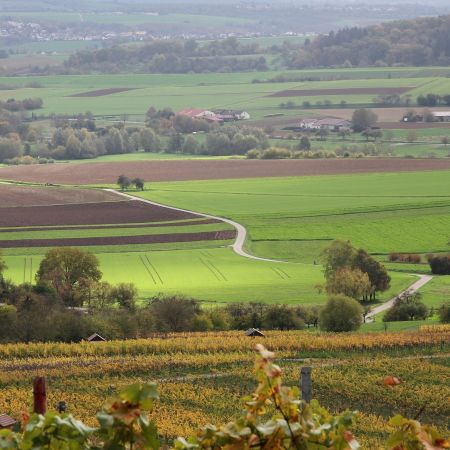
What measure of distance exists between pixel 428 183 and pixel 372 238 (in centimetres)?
2377

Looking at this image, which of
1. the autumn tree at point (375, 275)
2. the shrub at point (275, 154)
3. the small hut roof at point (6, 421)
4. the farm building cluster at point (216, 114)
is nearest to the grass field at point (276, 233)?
the autumn tree at point (375, 275)

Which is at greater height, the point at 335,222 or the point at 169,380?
the point at 169,380

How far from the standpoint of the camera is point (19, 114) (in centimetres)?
16200

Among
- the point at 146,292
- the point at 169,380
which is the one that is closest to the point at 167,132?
the point at 146,292

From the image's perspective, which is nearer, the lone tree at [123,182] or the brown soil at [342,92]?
the lone tree at [123,182]

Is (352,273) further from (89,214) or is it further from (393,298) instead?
(89,214)

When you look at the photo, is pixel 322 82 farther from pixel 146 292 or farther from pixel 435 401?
pixel 435 401

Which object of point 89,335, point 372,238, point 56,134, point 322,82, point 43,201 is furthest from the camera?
point 322,82

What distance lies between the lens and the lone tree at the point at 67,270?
59.2 m

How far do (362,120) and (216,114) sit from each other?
2464cm

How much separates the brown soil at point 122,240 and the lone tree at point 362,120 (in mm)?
64504

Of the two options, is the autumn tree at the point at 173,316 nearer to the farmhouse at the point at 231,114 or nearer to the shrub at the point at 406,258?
the shrub at the point at 406,258

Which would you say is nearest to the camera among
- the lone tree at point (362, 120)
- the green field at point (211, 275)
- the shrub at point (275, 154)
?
the green field at point (211, 275)

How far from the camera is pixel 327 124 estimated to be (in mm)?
144500
